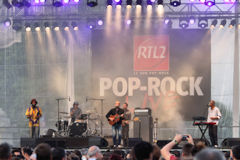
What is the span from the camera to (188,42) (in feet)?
66.6

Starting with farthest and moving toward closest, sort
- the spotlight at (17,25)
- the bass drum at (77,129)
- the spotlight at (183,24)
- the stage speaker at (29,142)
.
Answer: the spotlight at (17,25) → the spotlight at (183,24) → the bass drum at (77,129) → the stage speaker at (29,142)

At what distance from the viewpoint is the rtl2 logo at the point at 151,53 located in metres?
20.4

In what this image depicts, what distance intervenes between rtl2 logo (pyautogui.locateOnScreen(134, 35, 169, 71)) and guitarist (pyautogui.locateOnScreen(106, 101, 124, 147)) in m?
4.38

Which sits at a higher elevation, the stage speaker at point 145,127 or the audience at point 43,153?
the audience at point 43,153

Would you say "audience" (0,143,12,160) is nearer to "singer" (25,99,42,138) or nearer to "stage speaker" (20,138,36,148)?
"stage speaker" (20,138,36,148)

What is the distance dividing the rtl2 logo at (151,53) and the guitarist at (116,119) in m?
4.38

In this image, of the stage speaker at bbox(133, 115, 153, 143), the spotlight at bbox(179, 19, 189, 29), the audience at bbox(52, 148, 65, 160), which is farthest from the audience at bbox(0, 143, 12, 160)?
the spotlight at bbox(179, 19, 189, 29)

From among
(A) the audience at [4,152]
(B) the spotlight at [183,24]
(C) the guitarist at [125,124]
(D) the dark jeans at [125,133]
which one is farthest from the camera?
(B) the spotlight at [183,24]

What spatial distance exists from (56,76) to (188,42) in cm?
535

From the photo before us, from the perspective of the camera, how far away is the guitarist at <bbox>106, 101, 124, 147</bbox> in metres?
16.2

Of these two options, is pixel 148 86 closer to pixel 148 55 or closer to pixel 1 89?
pixel 148 55

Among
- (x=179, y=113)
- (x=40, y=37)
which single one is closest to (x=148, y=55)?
(x=179, y=113)

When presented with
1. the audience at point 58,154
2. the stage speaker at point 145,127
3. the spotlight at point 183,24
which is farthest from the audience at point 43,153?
the spotlight at point 183,24

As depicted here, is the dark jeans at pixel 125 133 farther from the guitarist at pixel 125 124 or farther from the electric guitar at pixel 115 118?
the electric guitar at pixel 115 118
